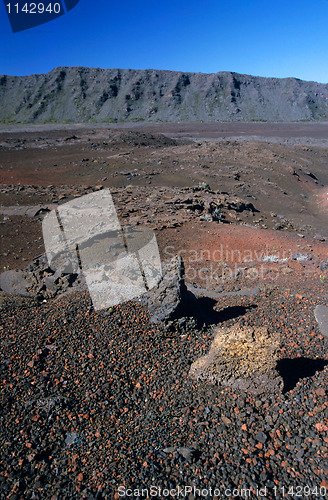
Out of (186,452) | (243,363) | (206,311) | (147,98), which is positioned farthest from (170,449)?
(147,98)

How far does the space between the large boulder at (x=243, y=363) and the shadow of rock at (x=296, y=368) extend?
0.22 m

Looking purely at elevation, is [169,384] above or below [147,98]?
below

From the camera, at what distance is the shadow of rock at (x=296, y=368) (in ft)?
12.7

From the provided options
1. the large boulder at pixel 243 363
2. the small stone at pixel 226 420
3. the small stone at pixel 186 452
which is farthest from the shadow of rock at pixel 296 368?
the small stone at pixel 186 452

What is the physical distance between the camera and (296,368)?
413cm

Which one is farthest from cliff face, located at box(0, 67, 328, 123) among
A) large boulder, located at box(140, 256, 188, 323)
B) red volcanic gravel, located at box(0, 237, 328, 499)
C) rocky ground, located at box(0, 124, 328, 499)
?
red volcanic gravel, located at box(0, 237, 328, 499)

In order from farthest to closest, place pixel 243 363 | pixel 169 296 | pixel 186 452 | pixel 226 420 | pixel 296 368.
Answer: pixel 169 296 → pixel 296 368 → pixel 243 363 → pixel 226 420 → pixel 186 452

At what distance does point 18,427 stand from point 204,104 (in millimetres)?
68776

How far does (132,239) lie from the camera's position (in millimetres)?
8562

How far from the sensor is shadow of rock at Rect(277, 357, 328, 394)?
12.7 ft

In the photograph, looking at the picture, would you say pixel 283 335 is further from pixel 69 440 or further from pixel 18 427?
pixel 18 427

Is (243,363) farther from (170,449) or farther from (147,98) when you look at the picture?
(147,98)

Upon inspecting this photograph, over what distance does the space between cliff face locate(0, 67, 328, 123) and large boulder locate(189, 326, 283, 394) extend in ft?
193

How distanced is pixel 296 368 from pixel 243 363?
2.74 feet
